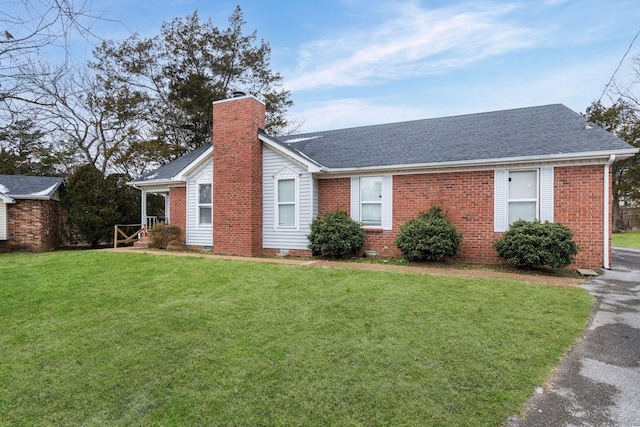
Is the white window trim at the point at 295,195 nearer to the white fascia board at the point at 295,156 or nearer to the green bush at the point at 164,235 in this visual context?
the white fascia board at the point at 295,156

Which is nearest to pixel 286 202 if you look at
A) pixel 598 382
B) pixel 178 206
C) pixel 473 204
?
pixel 178 206

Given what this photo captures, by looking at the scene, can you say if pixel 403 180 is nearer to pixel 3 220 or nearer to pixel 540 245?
pixel 540 245

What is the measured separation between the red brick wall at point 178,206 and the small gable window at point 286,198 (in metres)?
4.44

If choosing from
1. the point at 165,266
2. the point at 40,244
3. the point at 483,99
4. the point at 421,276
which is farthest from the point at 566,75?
the point at 40,244

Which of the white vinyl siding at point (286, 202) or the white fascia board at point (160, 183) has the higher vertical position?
the white fascia board at point (160, 183)

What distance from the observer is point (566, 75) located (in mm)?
12086

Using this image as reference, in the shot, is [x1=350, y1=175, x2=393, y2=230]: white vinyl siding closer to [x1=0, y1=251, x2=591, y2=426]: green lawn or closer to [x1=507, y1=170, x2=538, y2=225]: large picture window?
[x1=507, y1=170, x2=538, y2=225]: large picture window

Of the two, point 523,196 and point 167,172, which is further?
point 167,172

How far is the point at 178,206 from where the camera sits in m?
14.1

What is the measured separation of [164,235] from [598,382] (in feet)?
44.7

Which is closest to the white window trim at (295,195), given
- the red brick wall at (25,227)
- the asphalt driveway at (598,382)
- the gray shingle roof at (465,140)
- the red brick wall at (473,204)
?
the red brick wall at (473,204)

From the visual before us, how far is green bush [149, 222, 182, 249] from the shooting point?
13553mm

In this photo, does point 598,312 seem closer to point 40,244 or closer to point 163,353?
point 163,353

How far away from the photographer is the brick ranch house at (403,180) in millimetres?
8883
